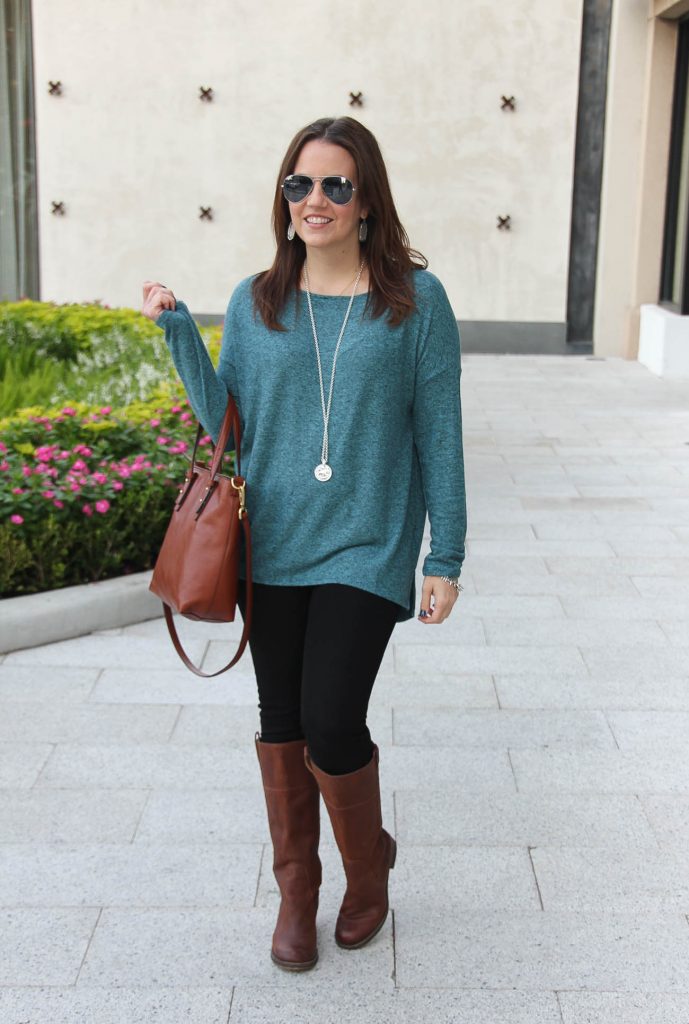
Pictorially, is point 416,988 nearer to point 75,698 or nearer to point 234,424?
point 234,424

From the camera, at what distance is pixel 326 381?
263 cm

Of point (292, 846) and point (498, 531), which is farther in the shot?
point (498, 531)

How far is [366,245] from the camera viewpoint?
273 centimetres

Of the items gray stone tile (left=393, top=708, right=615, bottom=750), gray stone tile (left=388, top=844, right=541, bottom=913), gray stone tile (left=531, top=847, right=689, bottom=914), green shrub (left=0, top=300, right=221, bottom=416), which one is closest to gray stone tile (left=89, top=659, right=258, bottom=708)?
gray stone tile (left=393, top=708, right=615, bottom=750)

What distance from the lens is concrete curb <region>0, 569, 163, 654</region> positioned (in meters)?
4.84

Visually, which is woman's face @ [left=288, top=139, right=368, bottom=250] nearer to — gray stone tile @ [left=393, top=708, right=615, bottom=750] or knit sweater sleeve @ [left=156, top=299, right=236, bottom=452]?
knit sweater sleeve @ [left=156, top=299, right=236, bottom=452]

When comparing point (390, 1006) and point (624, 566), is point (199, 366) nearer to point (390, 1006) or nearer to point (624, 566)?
point (390, 1006)

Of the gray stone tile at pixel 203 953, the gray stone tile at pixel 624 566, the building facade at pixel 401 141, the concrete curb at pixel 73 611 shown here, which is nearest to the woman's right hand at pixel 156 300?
the gray stone tile at pixel 203 953

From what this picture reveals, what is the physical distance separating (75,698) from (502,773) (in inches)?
59.7

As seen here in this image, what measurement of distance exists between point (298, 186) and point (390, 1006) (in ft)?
5.61

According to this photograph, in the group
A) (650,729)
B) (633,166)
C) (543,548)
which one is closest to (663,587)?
(543,548)

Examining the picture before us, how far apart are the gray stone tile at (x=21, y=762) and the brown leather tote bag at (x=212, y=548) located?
4.45ft

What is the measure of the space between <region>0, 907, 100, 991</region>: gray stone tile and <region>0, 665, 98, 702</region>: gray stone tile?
140cm

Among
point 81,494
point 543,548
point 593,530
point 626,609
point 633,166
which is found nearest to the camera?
point 81,494
